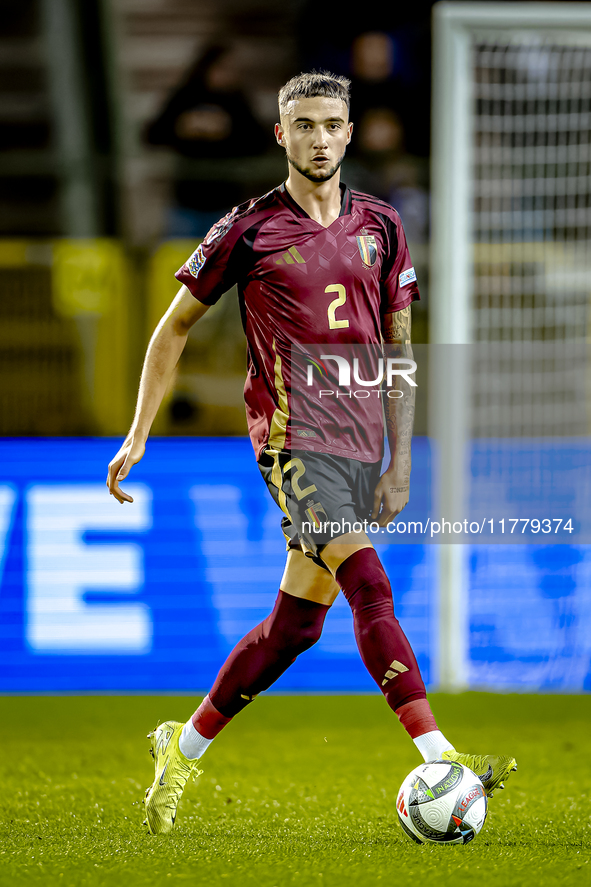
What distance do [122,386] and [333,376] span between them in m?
2.82

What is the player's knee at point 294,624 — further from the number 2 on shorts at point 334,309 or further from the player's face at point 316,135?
the player's face at point 316,135

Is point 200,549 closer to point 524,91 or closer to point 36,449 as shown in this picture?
point 36,449

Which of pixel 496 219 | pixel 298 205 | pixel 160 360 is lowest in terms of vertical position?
pixel 160 360

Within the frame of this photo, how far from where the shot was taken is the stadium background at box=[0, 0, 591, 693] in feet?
15.6

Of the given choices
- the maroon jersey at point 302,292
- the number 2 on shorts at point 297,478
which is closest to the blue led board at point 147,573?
the maroon jersey at point 302,292

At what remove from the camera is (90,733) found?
407 cm

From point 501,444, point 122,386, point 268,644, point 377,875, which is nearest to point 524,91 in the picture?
point 501,444

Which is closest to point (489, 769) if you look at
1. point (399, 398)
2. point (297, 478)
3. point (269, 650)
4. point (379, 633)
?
point (379, 633)

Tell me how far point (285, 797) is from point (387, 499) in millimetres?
996

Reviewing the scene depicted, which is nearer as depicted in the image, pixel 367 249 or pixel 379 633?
pixel 379 633

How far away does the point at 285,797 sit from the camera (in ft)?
10.2

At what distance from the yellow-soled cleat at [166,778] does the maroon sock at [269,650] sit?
16 centimetres

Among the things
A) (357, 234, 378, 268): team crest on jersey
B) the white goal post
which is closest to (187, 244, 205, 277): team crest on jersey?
(357, 234, 378, 268): team crest on jersey

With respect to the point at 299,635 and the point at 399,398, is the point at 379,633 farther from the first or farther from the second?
the point at 399,398
